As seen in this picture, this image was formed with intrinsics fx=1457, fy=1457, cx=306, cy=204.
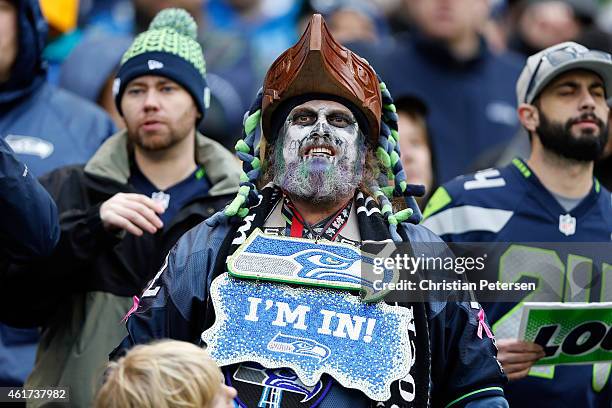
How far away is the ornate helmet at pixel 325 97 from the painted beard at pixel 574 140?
1.32 meters

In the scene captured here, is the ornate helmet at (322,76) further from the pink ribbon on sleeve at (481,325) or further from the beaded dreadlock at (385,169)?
the pink ribbon on sleeve at (481,325)

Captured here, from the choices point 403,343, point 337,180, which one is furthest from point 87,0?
point 403,343

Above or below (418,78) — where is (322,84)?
below

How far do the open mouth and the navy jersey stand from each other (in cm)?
132

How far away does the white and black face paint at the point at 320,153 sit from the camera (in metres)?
5.83

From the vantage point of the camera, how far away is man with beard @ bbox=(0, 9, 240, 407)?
6398 mm

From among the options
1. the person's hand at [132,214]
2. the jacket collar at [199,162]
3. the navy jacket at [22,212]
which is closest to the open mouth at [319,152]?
the person's hand at [132,214]

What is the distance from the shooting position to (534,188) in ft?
23.6

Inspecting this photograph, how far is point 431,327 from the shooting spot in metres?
5.61

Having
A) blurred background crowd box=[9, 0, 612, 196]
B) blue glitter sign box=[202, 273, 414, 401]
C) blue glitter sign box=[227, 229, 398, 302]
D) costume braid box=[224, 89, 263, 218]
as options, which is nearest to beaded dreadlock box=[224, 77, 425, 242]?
costume braid box=[224, 89, 263, 218]

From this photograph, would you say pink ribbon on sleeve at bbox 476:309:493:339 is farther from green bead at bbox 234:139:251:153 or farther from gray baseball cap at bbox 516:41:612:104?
gray baseball cap at bbox 516:41:612:104

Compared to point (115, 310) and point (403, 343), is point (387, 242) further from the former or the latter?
point (115, 310)

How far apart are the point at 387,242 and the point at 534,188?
172 centimetres

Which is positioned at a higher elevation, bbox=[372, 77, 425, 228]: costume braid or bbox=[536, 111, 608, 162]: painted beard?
bbox=[536, 111, 608, 162]: painted beard
